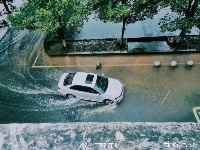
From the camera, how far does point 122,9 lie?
16.7 m

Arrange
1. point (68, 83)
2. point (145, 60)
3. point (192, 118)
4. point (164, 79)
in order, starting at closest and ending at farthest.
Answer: point (192, 118) → point (68, 83) → point (164, 79) → point (145, 60)

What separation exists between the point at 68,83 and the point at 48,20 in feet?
13.8

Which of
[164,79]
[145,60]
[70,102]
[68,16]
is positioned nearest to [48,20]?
[68,16]

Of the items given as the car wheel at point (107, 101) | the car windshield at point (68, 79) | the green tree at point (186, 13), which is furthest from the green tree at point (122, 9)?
the car wheel at point (107, 101)

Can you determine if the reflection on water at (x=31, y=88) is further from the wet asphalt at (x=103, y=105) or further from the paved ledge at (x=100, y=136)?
the paved ledge at (x=100, y=136)

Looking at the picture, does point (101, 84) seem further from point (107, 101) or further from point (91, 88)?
point (107, 101)

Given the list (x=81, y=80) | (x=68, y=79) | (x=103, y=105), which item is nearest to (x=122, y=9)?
(x=81, y=80)

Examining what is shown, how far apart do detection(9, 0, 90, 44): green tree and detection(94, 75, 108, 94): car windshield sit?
394 cm

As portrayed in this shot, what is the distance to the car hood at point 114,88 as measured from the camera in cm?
1625

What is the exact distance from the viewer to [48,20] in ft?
55.8

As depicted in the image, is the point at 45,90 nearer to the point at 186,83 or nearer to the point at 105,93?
the point at 105,93

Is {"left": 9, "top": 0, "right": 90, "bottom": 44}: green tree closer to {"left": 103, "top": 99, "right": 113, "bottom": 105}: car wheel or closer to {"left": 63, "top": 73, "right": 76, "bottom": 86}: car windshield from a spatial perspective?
{"left": 63, "top": 73, "right": 76, "bottom": 86}: car windshield

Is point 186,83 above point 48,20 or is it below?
below

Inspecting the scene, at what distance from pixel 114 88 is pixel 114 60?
3.49m
